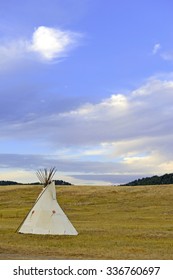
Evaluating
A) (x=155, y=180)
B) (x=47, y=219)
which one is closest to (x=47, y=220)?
(x=47, y=219)

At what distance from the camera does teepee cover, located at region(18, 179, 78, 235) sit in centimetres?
3036

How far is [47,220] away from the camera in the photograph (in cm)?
3062

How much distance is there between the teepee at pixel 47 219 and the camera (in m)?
30.4

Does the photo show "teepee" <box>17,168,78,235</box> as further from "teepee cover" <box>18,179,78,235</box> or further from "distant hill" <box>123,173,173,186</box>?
"distant hill" <box>123,173,173,186</box>

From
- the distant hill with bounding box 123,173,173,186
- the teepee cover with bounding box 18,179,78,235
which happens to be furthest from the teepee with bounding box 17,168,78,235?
the distant hill with bounding box 123,173,173,186

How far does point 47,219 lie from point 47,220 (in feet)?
0.19

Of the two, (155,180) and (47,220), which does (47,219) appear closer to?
(47,220)

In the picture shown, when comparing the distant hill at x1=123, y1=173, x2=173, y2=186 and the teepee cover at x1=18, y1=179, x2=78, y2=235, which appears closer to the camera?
the teepee cover at x1=18, y1=179, x2=78, y2=235

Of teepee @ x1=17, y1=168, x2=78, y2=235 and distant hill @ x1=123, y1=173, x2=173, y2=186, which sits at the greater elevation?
distant hill @ x1=123, y1=173, x2=173, y2=186

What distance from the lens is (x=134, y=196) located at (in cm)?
7094

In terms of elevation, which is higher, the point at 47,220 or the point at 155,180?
the point at 155,180
